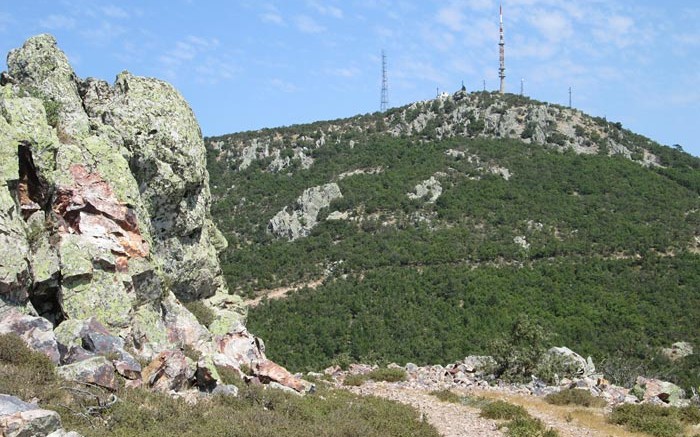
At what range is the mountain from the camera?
38.7 metres

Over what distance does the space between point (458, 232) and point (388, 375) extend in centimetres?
3164

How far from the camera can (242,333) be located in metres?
19.2

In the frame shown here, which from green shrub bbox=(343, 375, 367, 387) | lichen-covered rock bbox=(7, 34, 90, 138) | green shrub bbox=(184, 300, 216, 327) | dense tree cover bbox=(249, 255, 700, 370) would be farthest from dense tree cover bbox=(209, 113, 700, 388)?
lichen-covered rock bbox=(7, 34, 90, 138)

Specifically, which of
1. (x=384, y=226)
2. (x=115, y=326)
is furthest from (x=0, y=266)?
(x=384, y=226)

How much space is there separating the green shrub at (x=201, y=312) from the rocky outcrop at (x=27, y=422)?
38.7 ft

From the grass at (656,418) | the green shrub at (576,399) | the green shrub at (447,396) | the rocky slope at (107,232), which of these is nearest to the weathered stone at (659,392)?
the green shrub at (576,399)

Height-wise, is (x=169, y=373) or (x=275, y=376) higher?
(x=169, y=373)

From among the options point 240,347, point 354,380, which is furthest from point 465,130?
point 240,347

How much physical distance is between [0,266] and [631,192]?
58849 mm

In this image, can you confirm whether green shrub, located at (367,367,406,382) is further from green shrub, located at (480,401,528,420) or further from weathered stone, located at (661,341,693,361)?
weathered stone, located at (661,341,693,361)

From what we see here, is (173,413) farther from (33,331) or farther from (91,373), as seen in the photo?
(33,331)

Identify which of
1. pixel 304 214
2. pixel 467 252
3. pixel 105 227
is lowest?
pixel 467 252

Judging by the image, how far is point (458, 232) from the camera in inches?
2121

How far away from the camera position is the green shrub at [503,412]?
1574 centimetres
